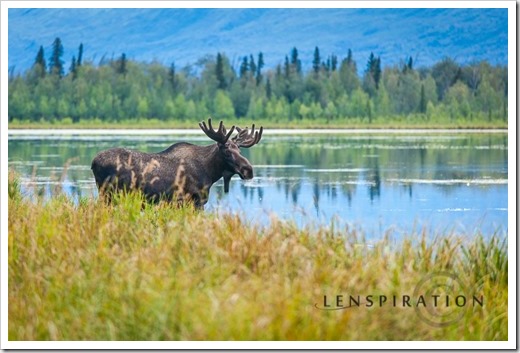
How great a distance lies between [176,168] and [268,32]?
6.15 feet

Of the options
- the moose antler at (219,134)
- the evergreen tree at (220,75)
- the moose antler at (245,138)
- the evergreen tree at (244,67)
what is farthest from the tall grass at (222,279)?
the evergreen tree at (220,75)

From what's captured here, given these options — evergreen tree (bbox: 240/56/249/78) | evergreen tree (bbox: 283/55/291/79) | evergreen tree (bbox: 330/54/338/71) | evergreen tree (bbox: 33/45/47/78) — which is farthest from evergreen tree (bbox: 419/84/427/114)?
evergreen tree (bbox: 33/45/47/78)

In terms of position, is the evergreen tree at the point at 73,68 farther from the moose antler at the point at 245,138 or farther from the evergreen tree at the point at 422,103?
the evergreen tree at the point at 422,103

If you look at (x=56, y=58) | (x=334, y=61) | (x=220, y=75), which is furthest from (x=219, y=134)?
(x=220, y=75)

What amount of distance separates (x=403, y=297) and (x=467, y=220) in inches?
204

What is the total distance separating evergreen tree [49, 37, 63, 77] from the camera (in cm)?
→ 1145

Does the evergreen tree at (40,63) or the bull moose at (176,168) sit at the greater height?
the evergreen tree at (40,63)

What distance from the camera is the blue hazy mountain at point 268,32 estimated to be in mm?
9906

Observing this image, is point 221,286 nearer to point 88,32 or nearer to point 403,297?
point 403,297

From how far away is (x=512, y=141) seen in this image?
9.00m

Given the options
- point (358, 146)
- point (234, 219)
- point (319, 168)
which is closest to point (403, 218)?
point (234, 219)

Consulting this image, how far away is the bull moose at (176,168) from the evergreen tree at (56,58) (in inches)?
46.9

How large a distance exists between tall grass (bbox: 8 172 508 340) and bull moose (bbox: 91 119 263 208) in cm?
166

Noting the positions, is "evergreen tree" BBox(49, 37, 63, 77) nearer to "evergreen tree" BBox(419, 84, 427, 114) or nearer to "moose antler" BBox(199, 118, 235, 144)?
"moose antler" BBox(199, 118, 235, 144)
